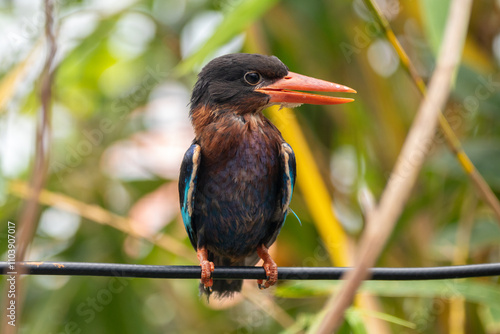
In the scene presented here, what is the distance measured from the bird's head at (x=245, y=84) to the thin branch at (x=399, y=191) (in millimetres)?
1260

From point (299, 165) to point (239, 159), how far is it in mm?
1203

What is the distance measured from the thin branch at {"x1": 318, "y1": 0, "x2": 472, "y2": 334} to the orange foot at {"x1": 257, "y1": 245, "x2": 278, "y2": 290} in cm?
130

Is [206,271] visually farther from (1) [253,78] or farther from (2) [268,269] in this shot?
(1) [253,78]

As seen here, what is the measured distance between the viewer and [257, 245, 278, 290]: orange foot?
2439mm

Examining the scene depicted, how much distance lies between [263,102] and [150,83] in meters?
2.33

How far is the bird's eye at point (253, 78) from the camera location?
2.72 meters

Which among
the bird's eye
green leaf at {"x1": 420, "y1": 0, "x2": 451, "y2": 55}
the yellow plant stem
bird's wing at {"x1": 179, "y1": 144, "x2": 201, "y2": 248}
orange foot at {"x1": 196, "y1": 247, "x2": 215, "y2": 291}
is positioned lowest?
the yellow plant stem

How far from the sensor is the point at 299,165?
12.4ft

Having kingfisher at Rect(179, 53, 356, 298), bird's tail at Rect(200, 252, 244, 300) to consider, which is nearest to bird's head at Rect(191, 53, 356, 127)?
kingfisher at Rect(179, 53, 356, 298)

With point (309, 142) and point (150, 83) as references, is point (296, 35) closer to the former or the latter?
point (309, 142)

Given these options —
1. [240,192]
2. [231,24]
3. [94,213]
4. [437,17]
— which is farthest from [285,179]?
[94,213]

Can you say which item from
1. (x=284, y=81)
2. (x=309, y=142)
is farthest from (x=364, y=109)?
(x=284, y=81)

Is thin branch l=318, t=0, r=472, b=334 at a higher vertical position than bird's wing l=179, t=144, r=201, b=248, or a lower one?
higher

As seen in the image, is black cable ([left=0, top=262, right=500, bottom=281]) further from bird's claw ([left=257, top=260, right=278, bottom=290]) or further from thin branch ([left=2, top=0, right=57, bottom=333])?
thin branch ([left=2, top=0, right=57, bottom=333])
